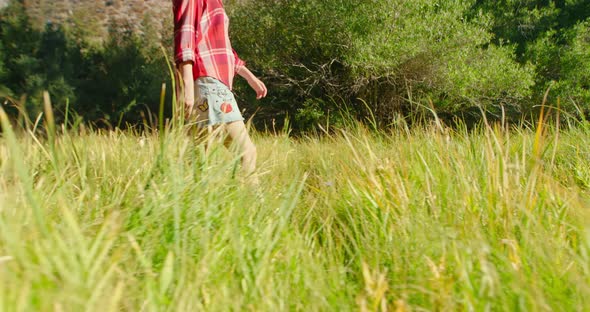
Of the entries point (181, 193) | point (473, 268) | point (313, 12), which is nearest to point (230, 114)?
point (181, 193)

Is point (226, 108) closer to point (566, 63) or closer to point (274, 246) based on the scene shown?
point (274, 246)

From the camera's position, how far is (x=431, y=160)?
212 centimetres

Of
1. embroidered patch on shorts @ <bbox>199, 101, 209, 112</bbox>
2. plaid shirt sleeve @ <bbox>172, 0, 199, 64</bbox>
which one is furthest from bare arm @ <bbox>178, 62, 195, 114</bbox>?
embroidered patch on shorts @ <bbox>199, 101, 209, 112</bbox>

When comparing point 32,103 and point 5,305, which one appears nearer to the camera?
point 5,305

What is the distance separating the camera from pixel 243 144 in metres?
2.22

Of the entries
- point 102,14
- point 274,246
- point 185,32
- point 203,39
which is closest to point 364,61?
point 203,39

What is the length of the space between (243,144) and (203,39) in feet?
1.98

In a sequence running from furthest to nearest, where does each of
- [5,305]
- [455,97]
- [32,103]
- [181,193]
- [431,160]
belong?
[32,103]
[455,97]
[431,160]
[181,193]
[5,305]

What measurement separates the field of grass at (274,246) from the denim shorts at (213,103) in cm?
44

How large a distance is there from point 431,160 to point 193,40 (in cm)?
128

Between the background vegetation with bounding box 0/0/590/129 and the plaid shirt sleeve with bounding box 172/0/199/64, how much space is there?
17.4 feet

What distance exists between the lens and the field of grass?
0.97 meters

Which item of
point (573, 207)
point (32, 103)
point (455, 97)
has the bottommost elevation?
point (32, 103)

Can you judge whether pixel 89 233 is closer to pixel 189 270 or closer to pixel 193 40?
pixel 189 270
